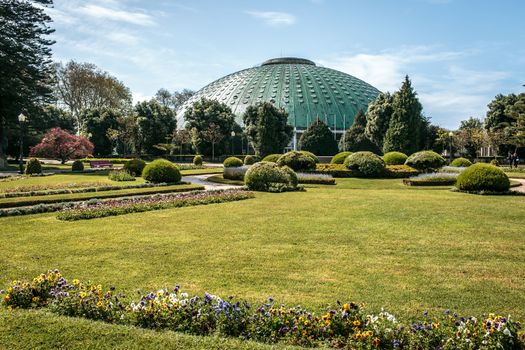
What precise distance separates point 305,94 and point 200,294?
3301 inches

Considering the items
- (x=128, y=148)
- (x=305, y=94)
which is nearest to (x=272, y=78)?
(x=305, y=94)

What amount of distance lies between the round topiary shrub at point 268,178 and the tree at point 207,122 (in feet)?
142

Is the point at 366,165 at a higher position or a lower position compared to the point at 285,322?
higher

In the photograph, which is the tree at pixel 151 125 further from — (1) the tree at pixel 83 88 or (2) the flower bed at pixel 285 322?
(2) the flower bed at pixel 285 322

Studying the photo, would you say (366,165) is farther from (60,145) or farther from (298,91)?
(298,91)

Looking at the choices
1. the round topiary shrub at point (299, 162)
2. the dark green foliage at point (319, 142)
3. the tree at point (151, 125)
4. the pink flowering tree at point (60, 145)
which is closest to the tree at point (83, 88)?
the tree at point (151, 125)

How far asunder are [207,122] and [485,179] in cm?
4984

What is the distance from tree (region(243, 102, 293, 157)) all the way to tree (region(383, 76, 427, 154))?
651 inches

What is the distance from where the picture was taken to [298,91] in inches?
3462

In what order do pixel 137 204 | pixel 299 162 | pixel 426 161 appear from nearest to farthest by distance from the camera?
1. pixel 137 204
2. pixel 299 162
3. pixel 426 161

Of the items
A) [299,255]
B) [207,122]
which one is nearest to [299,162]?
[299,255]

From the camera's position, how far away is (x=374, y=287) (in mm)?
6508

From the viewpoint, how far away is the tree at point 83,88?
6794 centimetres

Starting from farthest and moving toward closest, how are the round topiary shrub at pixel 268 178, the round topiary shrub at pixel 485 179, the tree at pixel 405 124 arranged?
the tree at pixel 405 124
the round topiary shrub at pixel 268 178
the round topiary shrub at pixel 485 179
